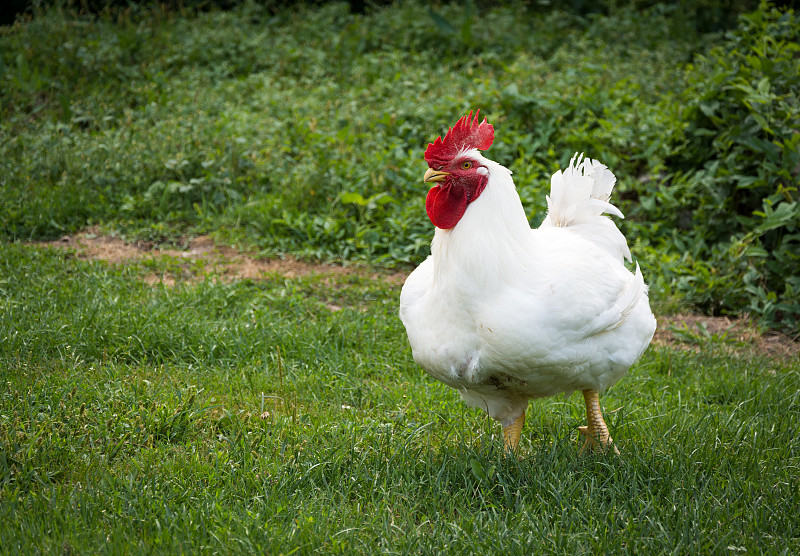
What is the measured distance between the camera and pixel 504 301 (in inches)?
129

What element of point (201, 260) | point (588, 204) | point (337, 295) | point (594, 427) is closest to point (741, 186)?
point (588, 204)

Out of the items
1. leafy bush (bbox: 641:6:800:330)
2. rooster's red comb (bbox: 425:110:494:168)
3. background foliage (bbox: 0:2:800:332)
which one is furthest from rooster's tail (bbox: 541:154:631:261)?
leafy bush (bbox: 641:6:800:330)

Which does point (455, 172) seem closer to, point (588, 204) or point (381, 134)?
point (588, 204)

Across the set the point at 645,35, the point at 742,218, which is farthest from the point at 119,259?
the point at 645,35

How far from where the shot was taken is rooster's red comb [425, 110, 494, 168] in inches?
137

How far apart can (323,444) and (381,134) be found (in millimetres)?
4793

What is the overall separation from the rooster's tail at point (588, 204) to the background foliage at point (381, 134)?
2.26 metres

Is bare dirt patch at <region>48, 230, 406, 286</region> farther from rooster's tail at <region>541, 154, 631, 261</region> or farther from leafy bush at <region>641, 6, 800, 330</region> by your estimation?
→ leafy bush at <region>641, 6, 800, 330</region>

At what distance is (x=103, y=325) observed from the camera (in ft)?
15.4

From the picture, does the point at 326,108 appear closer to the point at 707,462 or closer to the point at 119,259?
the point at 119,259

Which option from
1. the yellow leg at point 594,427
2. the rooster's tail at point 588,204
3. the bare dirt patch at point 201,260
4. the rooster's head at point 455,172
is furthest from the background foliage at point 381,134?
the rooster's head at point 455,172

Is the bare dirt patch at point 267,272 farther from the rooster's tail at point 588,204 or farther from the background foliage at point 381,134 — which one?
the rooster's tail at point 588,204

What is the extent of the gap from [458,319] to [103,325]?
8.16 ft

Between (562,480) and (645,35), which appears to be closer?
(562,480)
